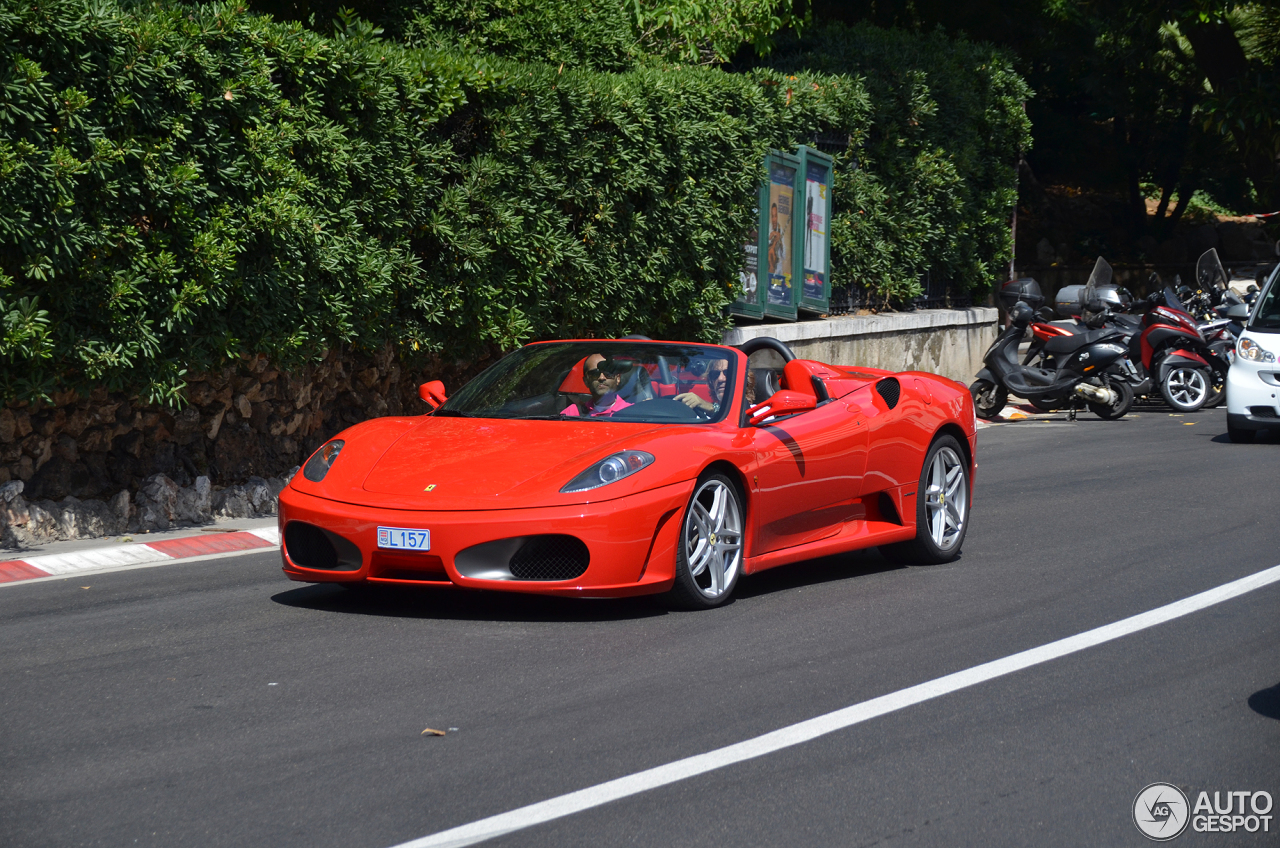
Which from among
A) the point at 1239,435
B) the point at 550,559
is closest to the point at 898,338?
the point at 1239,435

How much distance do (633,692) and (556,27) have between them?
31.3ft

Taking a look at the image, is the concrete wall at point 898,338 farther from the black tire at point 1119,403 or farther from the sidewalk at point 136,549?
the sidewalk at point 136,549

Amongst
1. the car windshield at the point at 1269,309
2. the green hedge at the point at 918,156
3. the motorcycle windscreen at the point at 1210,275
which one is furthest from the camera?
the motorcycle windscreen at the point at 1210,275

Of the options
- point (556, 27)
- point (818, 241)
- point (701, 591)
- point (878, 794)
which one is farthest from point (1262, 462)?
point (878, 794)

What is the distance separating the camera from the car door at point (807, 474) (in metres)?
7.10

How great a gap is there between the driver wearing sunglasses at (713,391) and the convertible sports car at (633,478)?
0.03ft

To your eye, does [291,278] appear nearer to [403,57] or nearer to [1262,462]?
[403,57]

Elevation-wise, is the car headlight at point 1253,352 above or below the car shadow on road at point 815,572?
above

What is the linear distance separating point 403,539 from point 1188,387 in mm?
14606

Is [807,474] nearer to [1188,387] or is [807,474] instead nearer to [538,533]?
[538,533]

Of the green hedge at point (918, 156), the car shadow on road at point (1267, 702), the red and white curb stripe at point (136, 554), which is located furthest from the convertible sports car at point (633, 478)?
the green hedge at point (918, 156)

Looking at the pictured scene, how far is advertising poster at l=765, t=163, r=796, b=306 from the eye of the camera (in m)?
16.6

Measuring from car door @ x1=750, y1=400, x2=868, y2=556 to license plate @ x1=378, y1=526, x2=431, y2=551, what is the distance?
1643 millimetres

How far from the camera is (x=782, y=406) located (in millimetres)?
7035
